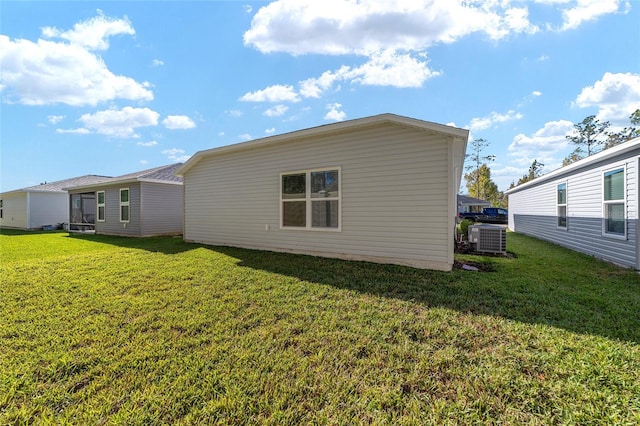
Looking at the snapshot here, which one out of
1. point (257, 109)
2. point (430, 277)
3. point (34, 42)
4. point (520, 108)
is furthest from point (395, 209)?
point (520, 108)

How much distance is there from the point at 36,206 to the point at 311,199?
73.0 feet

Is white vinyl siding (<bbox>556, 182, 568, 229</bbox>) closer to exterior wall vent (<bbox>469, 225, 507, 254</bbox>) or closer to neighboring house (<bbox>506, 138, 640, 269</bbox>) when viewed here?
neighboring house (<bbox>506, 138, 640, 269</bbox>)

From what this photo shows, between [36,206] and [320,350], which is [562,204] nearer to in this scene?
[320,350]

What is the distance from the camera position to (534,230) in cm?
1331

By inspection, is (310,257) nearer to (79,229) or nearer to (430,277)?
(430,277)

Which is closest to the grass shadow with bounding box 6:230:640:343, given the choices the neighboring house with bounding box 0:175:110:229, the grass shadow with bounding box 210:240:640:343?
the grass shadow with bounding box 210:240:640:343

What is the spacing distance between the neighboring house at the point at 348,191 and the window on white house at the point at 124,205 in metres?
6.59

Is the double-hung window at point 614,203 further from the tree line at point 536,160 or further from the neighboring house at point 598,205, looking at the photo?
the tree line at point 536,160

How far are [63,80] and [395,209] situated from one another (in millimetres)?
12292

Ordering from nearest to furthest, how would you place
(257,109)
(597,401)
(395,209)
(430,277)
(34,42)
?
(597,401)
(430,277)
(395,209)
(34,42)
(257,109)

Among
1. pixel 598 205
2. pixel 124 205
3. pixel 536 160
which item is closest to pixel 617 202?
pixel 598 205

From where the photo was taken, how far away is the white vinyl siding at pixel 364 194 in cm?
564

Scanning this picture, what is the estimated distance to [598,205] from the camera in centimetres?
734

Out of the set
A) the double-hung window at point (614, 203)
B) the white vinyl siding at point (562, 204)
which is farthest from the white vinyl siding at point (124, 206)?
the white vinyl siding at point (562, 204)
